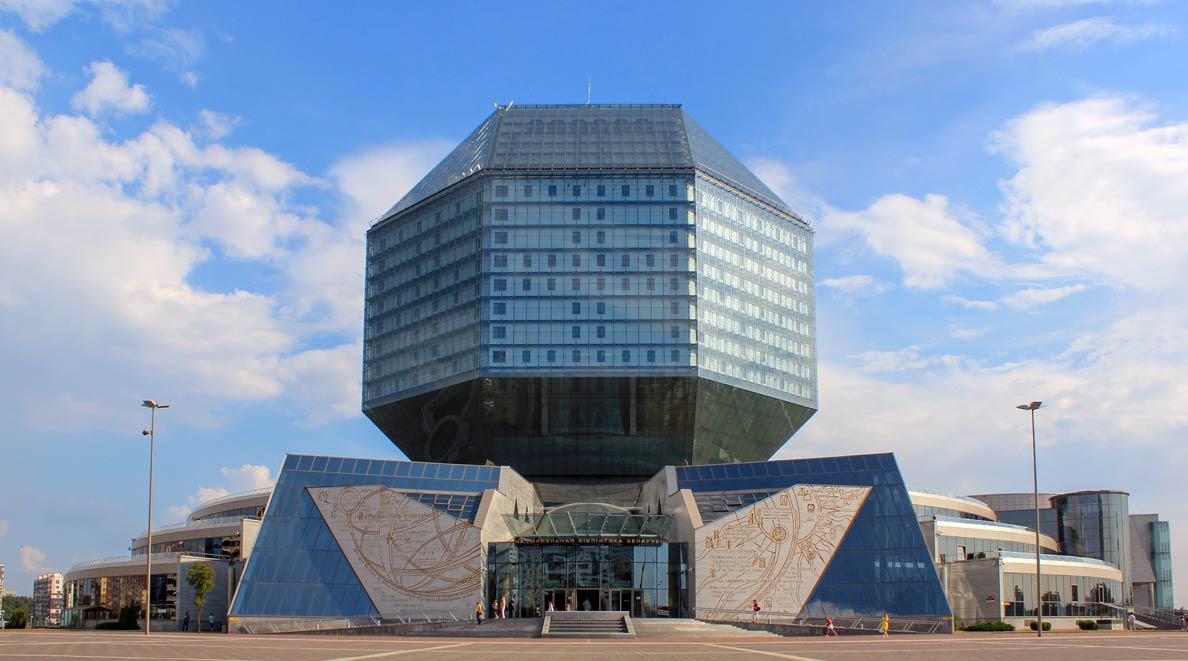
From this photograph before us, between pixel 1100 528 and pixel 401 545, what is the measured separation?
8222 cm

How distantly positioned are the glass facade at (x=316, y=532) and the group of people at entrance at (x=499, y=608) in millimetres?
6816

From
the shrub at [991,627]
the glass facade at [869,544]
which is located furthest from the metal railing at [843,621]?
the shrub at [991,627]

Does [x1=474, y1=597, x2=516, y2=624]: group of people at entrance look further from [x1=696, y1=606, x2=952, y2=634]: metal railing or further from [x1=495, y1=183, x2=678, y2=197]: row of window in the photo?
[x1=495, y1=183, x2=678, y2=197]: row of window

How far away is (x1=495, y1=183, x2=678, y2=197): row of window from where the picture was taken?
122 meters

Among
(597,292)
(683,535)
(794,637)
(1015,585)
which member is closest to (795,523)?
(683,535)

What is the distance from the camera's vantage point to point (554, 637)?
219 ft

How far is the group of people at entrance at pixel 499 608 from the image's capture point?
7431 centimetres

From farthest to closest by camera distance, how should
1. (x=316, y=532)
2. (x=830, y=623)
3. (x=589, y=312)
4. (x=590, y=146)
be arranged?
(x=590, y=146) → (x=589, y=312) → (x=316, y=532) → (x=830, y=623)

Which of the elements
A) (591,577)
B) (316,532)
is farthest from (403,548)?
(591,577)

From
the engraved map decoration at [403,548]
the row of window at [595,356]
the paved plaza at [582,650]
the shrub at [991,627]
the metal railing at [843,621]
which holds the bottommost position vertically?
the shrub at [991,627]

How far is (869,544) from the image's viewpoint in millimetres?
83000

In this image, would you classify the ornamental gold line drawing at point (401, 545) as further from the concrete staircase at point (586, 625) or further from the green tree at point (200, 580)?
the concrete staircase at point (586, 625)

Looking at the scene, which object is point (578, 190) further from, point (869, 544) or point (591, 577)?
point (869, 544)

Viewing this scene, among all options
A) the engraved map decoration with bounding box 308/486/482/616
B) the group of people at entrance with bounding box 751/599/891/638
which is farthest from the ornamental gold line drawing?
the group of people at entrance with bounding box 751/599/891/638
